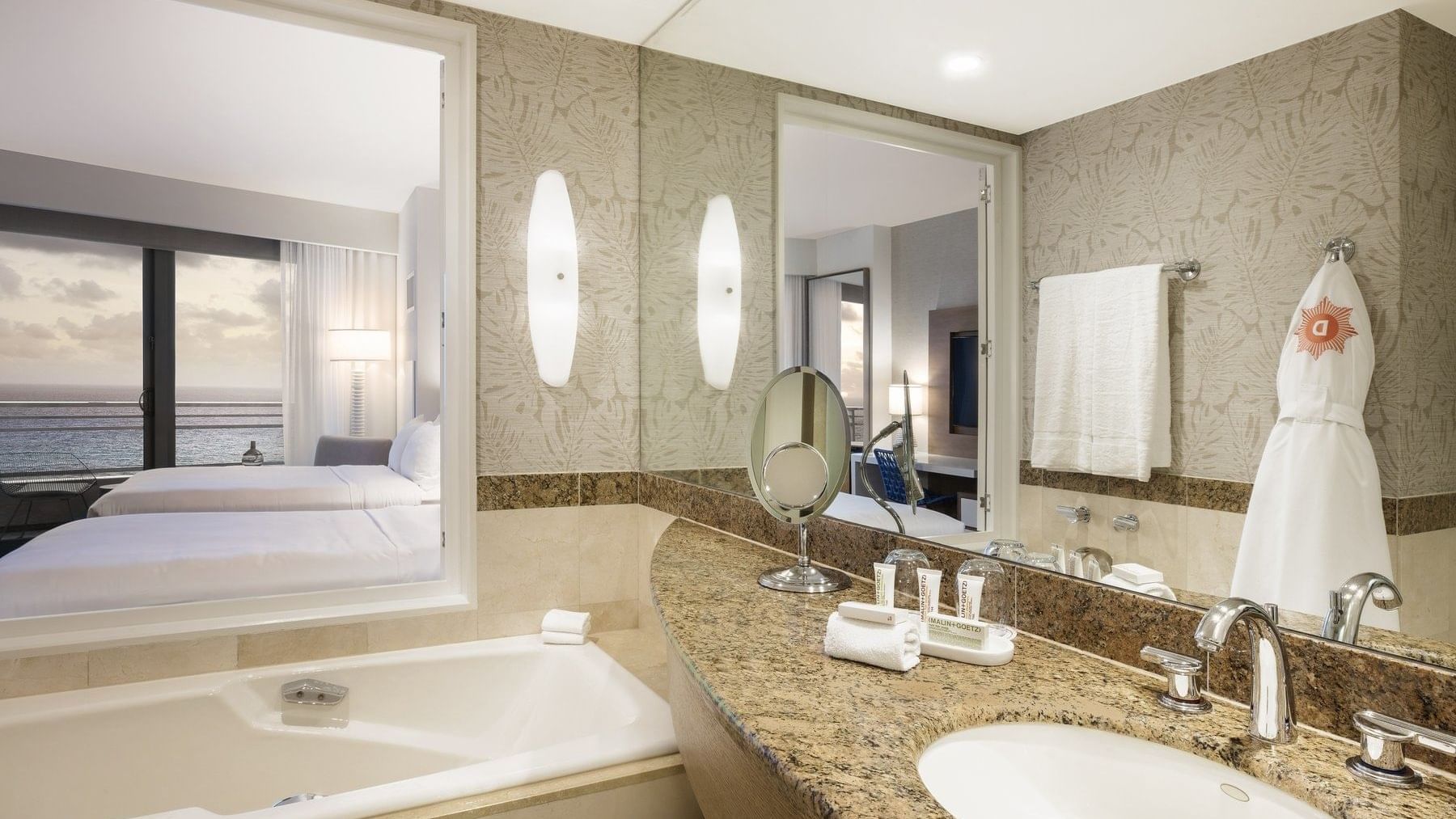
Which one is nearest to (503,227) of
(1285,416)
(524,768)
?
(524,768)

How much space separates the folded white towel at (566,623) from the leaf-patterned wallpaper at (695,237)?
0.51 meters

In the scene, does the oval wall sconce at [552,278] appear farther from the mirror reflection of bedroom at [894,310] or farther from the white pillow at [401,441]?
the white pillow at [401,441]

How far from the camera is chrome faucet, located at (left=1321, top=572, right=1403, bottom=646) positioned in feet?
2.59

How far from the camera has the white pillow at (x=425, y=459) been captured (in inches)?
149

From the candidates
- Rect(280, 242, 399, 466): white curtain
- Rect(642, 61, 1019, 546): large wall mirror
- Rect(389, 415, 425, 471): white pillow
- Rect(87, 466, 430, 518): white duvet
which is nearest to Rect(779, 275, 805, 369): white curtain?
Rect(642, 61, 1019, 546): large wall mirror

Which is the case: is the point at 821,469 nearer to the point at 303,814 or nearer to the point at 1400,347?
the point at 1400,347

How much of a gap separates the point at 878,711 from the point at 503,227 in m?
1.81

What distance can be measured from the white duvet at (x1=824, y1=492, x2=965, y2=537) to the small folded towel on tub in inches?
37.0

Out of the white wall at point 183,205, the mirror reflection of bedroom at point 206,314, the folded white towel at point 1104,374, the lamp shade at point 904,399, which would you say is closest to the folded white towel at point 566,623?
the mirror reflection of bedroom at point 206,314

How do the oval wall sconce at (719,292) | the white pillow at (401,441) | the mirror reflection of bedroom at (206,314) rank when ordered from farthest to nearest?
the white pillow at (401,441) < the mirror reflection of bedroom at (206,314) < the oval wall sconce at (719,292)

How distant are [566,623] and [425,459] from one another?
6.18ft

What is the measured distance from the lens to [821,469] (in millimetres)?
1582

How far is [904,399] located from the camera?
141 centimetres

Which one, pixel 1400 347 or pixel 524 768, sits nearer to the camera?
pixel 1400 347
